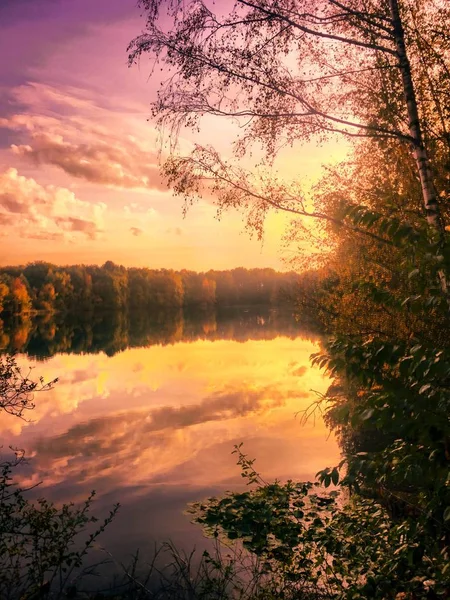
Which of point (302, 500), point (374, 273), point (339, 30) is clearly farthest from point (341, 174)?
point (302, 500)

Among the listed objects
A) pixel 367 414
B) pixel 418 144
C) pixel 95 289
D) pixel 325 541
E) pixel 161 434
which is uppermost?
pixel 418 144

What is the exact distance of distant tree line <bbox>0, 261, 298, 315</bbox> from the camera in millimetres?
132350

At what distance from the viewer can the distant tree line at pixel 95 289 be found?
434 ft

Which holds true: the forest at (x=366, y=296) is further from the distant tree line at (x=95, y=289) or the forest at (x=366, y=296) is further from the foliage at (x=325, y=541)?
the distant tree line at (x=95, y=289)

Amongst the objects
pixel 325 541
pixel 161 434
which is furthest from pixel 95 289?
pixel 325 541

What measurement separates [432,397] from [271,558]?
6408mm

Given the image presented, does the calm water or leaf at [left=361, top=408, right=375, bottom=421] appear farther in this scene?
the calm water

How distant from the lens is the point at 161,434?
22578 millimetres

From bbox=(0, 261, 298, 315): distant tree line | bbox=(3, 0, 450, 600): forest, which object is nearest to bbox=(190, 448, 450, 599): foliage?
bbox=(3, 0, 450, 600): forest

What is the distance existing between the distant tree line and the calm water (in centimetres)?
8647

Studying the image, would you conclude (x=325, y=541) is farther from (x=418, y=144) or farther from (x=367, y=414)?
(x=418, y=144)

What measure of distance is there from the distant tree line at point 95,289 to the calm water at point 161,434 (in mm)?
86474

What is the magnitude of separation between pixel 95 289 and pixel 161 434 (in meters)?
142

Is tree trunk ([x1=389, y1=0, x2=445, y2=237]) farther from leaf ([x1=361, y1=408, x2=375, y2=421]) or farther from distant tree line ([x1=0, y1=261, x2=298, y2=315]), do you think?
distant tree line ([x1=0, y1=261, x2=298, y2=315])
